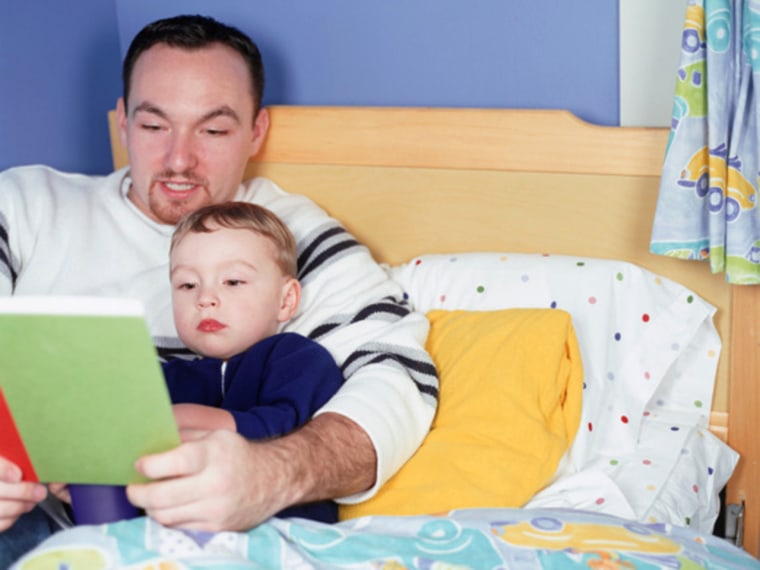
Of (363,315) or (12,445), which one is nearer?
(12,445)

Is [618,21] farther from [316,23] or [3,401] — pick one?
[3,401]

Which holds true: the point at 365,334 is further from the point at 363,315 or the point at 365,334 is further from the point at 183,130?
the point at 183,130

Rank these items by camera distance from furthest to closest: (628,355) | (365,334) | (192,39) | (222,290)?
(192,39) → (628,355) → (365,334) → (222,290)

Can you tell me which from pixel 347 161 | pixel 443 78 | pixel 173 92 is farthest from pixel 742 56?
pixel 173 92

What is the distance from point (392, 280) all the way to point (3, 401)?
881mm

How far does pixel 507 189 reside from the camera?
6.08 ft

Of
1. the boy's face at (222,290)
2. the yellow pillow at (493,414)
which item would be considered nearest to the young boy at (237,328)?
the boy's face at (222,290)

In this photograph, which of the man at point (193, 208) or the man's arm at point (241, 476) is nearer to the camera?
the man's arm at point (241, 476)

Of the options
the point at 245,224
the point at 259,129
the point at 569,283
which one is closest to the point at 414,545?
the point at 245,224

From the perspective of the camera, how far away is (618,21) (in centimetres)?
179

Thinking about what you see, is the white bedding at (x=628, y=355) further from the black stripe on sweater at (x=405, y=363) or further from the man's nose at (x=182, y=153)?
the man's nose at (x=182, y=153)

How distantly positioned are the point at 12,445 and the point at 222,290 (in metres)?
0.47

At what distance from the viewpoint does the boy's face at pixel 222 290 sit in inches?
59.3

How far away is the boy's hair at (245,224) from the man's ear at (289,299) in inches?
0.8
